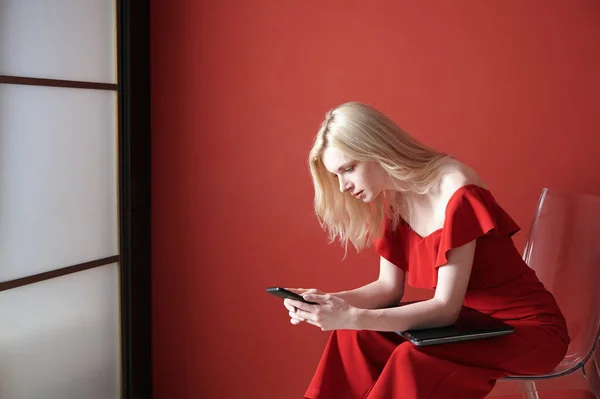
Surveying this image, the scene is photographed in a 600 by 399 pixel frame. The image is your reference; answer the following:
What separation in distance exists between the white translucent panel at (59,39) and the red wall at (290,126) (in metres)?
0.35

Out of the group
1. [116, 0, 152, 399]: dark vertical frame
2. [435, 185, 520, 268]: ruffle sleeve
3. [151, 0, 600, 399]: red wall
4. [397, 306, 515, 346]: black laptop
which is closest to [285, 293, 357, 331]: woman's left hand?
[397, 306, 515, 346]: black laptop

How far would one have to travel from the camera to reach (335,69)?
2.66 m

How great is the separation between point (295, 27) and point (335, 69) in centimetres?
23

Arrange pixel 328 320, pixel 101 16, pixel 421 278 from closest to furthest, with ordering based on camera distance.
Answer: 1. pixel 328 320
2. pixel 421 278
3. pixel 101 16

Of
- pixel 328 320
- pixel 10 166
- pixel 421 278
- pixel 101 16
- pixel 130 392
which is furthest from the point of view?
pixel 130 392

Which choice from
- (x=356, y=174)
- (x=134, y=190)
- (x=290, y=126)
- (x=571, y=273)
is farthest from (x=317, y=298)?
(x=134, y=190)

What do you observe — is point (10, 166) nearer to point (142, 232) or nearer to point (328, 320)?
point (142, 232)

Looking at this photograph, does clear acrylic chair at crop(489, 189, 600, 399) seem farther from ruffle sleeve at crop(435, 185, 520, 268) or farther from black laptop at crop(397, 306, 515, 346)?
ruffle sleeve at crop(435, 185, 520, 268)

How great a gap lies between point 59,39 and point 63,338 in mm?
1007

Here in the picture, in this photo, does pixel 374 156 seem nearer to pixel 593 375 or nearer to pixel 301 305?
pixel 301 305

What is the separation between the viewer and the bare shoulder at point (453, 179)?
1915 millimetres

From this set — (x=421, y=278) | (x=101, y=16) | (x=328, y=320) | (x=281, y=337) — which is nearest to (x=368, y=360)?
(x=328, y=320)

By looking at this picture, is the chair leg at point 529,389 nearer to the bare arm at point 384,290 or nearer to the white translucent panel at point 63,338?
the bare arm at point 384,290

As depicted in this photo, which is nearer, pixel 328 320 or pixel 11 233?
pixel 328 320
